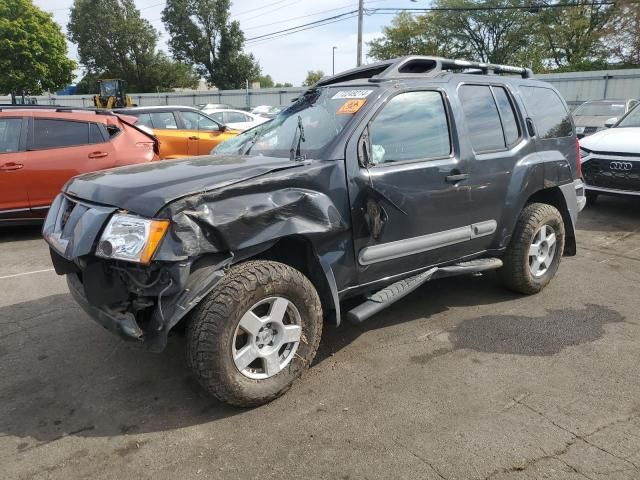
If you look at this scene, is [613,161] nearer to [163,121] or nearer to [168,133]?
[168,133]

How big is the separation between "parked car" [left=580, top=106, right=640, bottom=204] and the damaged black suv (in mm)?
3159

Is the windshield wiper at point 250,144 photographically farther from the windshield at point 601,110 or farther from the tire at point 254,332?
the windshield at point 601,110

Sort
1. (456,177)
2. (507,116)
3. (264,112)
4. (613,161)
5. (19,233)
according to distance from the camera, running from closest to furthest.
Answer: (456,177) < (507,116) < (19,233) < (613,161) < (264,112)

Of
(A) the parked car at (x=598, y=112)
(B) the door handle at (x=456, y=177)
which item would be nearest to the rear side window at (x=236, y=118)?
(A) the parked car at (x=598, y=112)

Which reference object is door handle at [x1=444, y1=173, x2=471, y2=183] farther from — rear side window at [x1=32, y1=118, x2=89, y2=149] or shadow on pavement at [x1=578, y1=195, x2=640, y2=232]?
rear side window at [x1=32, y1=118, x2=89, y2=149]

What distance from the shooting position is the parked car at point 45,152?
6.59 meters

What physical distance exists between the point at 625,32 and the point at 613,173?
113ft

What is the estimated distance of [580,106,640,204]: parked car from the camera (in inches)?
283

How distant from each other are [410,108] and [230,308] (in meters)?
1.98

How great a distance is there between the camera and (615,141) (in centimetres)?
759

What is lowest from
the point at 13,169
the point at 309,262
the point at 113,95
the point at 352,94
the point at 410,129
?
the point at 309,262

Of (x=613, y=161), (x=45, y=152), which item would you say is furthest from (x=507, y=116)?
(x=45, y=152)

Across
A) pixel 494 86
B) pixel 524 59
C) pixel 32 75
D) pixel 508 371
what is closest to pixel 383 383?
pixel 508 371

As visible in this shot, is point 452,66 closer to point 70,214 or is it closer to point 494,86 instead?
point 494,86
